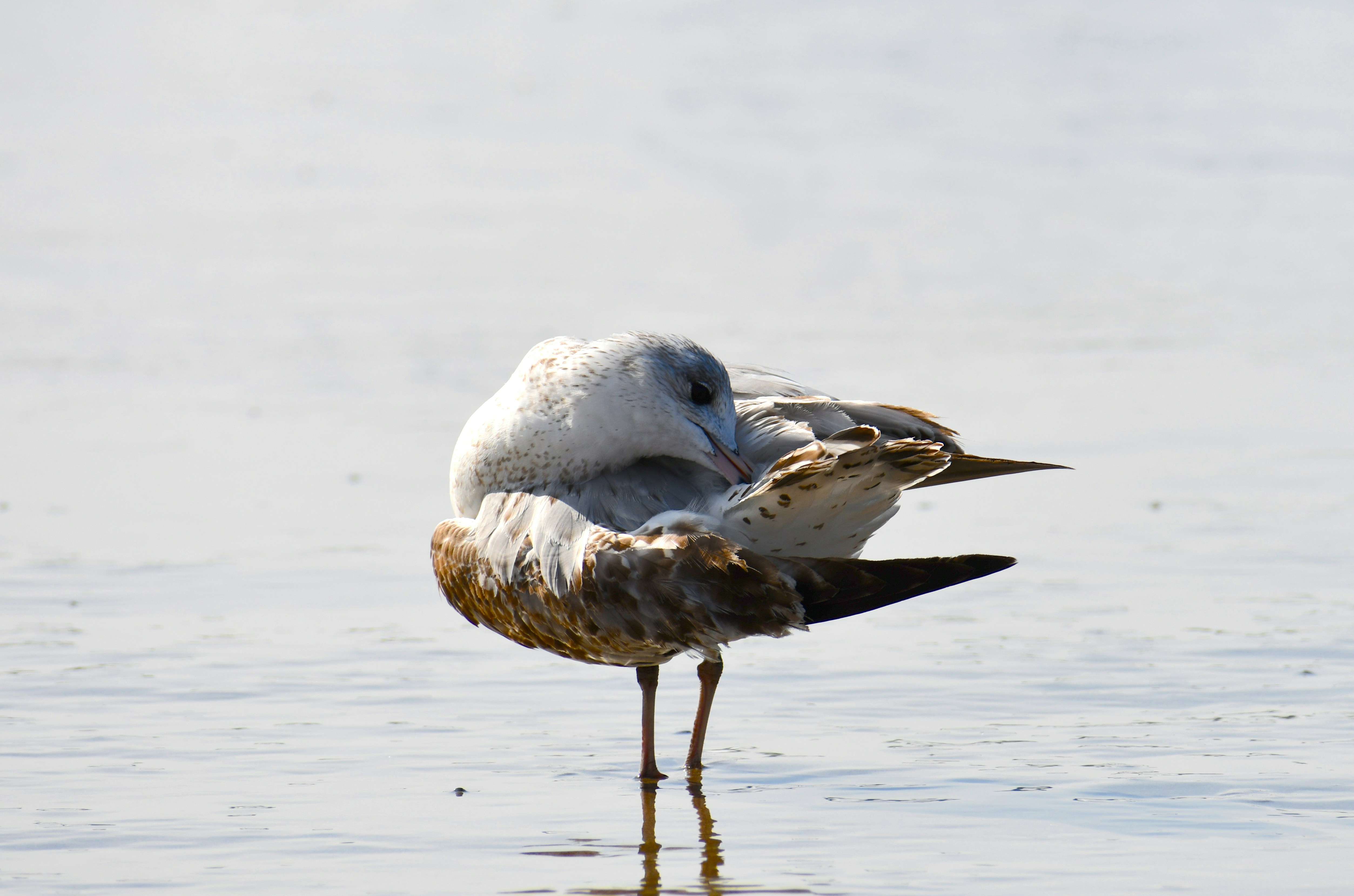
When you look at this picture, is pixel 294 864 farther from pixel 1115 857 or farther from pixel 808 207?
pixel 808 207

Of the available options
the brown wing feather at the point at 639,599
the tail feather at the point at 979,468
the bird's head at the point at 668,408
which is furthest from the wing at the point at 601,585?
the tail feather at the point at 979,468

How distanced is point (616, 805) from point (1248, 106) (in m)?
17.8

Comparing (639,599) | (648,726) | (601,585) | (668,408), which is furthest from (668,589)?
(648,726)

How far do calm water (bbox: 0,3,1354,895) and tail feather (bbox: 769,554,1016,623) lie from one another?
68cm

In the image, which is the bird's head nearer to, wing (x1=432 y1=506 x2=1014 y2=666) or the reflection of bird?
the reflection of bird

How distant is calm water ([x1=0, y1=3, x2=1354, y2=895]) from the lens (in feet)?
16.0

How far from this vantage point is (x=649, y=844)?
480cm

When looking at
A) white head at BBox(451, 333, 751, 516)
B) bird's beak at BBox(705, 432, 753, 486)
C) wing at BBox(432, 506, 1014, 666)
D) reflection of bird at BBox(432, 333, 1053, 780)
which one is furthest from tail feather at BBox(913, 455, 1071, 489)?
wing at BBox(432, 506, 1014, 666)

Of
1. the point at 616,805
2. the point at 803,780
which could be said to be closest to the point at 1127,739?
the point at 803,780

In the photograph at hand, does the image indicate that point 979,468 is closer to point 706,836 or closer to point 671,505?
point 671,505

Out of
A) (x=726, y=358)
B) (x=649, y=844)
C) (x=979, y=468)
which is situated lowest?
(x=726, y=358)

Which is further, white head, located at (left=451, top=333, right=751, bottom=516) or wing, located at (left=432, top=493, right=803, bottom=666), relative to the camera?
white head, located at (left=451, top=333, right=751, bottom=516)

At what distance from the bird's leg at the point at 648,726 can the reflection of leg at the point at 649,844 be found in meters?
0.03

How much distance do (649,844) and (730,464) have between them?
3.26 feet
